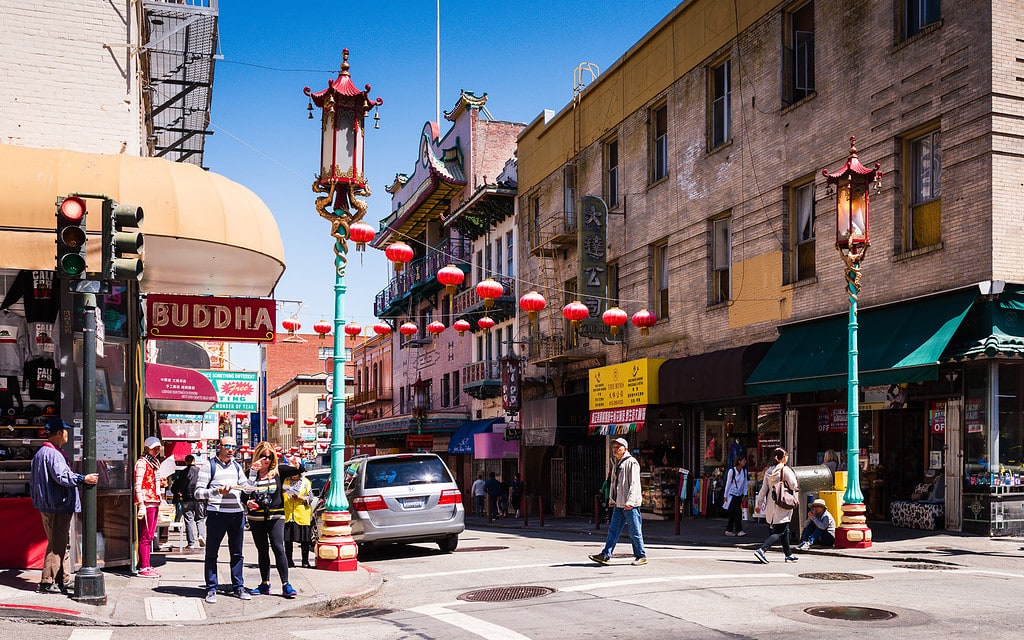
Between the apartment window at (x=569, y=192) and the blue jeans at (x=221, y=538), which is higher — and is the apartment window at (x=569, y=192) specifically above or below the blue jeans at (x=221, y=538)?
above

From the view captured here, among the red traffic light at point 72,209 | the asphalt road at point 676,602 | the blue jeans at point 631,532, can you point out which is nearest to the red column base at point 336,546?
the asphalt road at point 676,602

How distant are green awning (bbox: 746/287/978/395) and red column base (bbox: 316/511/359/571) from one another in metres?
9.57

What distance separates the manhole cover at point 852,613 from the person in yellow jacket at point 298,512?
282 inches

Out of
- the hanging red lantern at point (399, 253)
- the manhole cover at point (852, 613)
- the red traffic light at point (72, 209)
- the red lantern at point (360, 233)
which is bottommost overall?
the manhole cover at point (852, 613)

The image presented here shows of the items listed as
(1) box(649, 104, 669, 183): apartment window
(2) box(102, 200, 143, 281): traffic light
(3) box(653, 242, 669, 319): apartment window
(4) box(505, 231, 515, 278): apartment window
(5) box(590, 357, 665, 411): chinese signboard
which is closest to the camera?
(2) box(102, 200, 143, 281): traffic light

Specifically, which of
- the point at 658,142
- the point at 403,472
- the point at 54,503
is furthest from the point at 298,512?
the point at 658,142

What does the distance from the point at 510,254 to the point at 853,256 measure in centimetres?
2409

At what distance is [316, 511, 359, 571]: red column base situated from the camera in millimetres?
14734

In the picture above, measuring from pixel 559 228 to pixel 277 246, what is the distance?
21.7 m

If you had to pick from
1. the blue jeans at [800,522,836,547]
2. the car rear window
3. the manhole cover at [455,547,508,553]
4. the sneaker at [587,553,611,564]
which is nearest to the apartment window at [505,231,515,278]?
the manhole cover at [455,547,508,553]

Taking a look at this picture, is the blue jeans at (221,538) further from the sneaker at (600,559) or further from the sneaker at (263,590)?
the sneaker at (600,559)

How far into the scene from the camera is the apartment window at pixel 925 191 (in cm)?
1884

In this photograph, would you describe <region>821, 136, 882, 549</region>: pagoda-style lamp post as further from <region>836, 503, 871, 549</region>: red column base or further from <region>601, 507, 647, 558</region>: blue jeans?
<region>601, 507, 647, 558</region>: blue jeans

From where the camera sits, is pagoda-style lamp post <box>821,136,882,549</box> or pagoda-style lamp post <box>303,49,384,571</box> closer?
pagoda-style lamp post <box>303,49,384,571</box>
